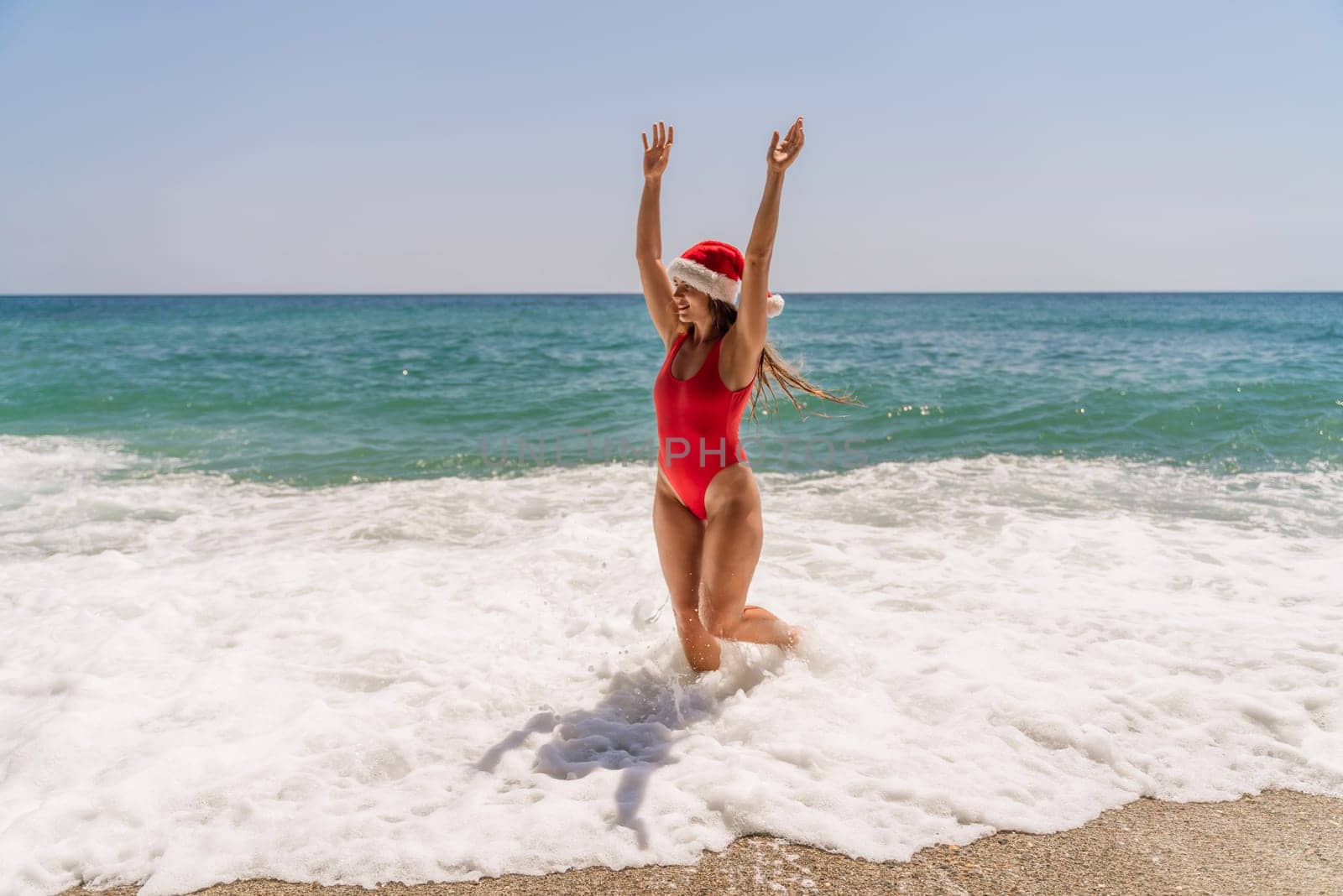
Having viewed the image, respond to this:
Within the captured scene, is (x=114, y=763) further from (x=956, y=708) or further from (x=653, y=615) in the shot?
(x=956, y=708)

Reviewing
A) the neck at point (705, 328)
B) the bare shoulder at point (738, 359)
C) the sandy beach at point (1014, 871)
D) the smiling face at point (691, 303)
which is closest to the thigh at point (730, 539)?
the bare shoulder at point (738, 359)

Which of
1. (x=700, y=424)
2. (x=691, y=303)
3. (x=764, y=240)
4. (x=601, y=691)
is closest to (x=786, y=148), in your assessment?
(x=764, y=240)

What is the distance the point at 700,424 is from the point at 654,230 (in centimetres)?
107

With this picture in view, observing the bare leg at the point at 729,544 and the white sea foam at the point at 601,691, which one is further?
the bare leg at the point at 729,544

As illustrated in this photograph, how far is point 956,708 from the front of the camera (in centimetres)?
381

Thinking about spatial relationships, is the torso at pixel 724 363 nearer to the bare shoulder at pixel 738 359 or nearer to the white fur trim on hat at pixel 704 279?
the bare shoulder at pixel 738 359

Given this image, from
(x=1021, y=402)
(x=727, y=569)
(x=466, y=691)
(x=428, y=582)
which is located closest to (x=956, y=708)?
(x=727, y=569)

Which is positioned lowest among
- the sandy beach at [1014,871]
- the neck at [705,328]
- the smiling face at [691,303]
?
the sandy beach at [1014,871]

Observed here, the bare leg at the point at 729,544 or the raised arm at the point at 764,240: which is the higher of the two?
the raised arm at the point at 764,240

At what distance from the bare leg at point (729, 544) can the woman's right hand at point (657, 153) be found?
151cm

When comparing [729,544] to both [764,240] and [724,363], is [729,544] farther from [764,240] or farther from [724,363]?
[764,240]

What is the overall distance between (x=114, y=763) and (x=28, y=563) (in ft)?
11.5

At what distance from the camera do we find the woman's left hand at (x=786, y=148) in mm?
3375

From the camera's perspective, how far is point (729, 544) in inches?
148
